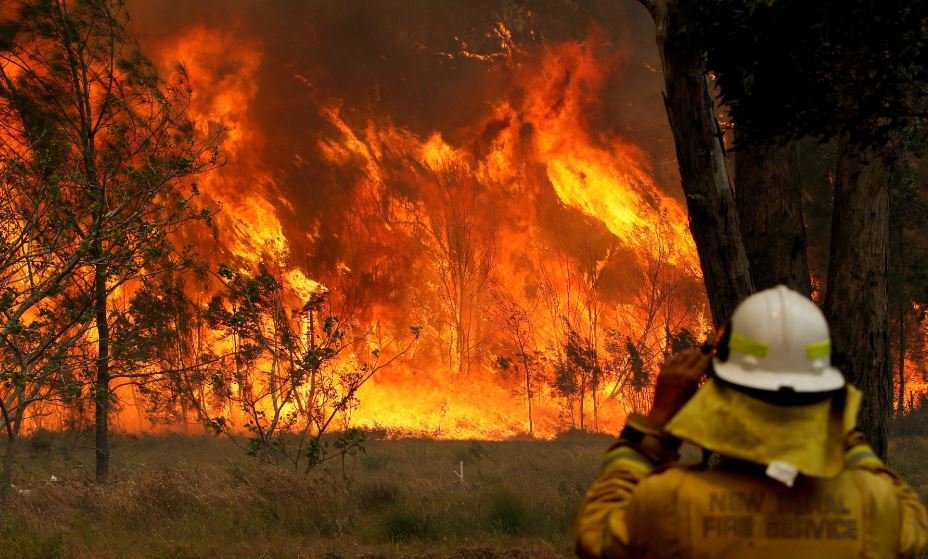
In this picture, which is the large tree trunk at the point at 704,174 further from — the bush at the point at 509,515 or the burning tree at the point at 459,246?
the burning tree at the point at 459,246

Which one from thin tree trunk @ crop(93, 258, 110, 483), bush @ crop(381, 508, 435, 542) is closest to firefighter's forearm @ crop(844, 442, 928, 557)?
bush @ crop(381, 508, 435, 542)

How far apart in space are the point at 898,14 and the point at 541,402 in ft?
107

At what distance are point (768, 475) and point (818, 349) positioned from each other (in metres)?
0.31

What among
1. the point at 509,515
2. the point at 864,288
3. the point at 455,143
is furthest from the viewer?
the point at 455,143

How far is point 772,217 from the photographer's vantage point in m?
6.51

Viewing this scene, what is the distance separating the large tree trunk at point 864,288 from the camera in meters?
6.52

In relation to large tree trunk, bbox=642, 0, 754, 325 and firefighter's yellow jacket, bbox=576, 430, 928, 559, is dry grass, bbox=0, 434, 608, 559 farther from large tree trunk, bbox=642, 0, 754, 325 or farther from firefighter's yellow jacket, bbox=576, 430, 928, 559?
firefighter's yellow jacket, bbox=576, 430, 928, 559

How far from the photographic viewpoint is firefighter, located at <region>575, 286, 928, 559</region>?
6.12 feet

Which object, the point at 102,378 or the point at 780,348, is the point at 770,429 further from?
the point at 102,378

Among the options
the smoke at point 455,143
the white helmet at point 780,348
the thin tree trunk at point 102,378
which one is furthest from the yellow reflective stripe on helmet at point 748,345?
the smoke at point 455,143

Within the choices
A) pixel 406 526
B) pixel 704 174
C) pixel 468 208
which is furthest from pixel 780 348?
pixel 468 208

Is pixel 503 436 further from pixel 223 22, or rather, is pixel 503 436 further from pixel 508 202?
pixel 223 22

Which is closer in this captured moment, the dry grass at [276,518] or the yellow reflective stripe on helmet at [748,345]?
the yellow reflective stripe on helmet at [748,345]

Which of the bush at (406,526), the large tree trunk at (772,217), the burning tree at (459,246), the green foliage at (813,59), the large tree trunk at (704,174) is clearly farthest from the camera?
the burning tree at (459,246)
